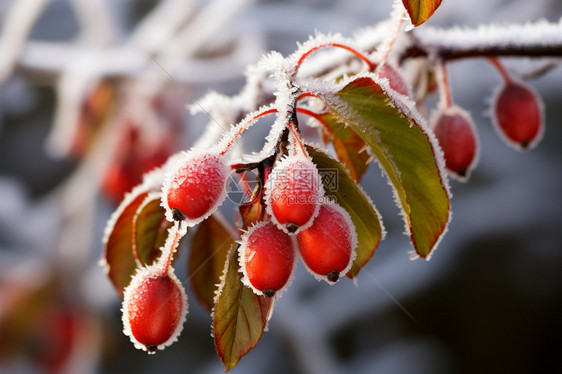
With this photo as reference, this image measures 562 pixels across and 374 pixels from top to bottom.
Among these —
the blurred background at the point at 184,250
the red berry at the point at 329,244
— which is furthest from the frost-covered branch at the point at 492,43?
the blurred background at the point at 184,250

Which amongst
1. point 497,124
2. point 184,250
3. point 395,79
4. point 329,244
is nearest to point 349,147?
point 395,79

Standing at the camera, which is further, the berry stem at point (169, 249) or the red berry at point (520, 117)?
the red berry at point (520, 117)

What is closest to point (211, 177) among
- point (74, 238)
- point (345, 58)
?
point (345, 58)

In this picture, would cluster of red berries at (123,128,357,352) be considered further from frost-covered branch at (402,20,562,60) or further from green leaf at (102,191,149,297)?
frost-covered branch at (402,20,562,60)

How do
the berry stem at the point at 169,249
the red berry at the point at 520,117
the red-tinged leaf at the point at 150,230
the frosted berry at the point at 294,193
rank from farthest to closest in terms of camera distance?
the red berry at the point at 520,117 → the red-tinged leaf at the point at 150,230 → the berry stem at the point at 169,249 → the frosted berry at the point at 294,193

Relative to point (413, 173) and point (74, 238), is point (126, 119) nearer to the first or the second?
point (74, 238)

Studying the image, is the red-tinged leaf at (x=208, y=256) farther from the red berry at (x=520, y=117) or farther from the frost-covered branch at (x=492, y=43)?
the red berry at (x=520, y=117)
